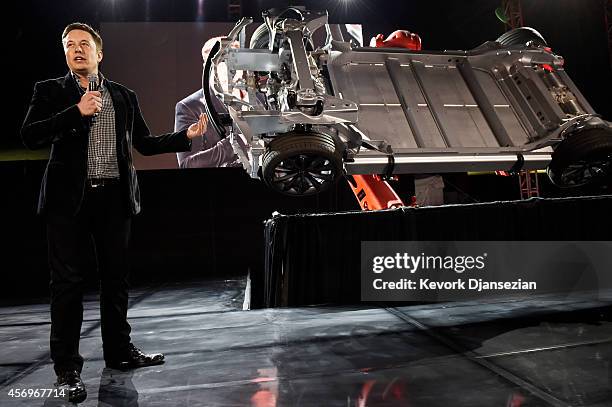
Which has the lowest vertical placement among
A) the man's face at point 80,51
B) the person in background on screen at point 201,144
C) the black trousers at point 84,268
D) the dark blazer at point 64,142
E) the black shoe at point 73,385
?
the black shoe at point 73,385

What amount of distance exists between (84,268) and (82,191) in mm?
365

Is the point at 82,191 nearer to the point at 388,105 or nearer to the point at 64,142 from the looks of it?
the point at 64,142

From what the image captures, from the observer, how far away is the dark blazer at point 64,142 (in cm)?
211

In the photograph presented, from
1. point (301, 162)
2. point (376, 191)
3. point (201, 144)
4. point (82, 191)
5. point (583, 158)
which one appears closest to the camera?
point (82, 191)

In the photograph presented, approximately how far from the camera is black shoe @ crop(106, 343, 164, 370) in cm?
242

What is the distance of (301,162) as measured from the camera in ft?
8.86

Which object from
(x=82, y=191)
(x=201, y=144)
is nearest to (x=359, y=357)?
(x=82, y=191)

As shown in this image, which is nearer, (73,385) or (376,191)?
(73,385)

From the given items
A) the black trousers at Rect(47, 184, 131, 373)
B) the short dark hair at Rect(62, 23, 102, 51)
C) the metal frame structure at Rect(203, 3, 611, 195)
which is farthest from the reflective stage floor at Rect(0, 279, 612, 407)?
the short dark hair at Rect(62, 23, 102, 51)

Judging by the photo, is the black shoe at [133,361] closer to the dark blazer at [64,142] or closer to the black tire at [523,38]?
the dark blazer at [64,142]

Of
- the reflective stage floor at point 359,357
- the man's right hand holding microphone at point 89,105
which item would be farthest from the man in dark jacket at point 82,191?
the reflective stage floor at point 359,357

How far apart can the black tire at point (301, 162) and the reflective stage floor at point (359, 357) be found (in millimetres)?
955

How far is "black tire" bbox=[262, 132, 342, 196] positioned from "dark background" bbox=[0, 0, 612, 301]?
5.08m

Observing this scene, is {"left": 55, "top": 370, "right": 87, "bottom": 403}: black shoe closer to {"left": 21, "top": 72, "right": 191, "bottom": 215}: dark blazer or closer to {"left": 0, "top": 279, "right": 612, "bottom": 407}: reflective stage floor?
{"left": 0, "top": 279, "right": 612, "bottom": 407}: reflective stage floor
